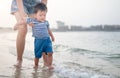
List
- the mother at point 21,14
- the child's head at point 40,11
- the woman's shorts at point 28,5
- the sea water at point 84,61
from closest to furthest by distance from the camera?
the sea water at point 84,61
the child's head at point 40,11
the mother at point 21,14
the woman's shorts at point 28,5

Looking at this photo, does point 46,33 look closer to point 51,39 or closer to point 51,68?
point 51,39

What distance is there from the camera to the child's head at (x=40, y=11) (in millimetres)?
4516

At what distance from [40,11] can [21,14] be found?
35cm

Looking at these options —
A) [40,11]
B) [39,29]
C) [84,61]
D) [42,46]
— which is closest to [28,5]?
[40,11]

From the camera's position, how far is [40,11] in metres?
4.52

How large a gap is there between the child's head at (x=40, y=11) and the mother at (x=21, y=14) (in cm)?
24

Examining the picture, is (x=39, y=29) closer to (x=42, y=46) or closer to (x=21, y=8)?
(x=42, y=46)

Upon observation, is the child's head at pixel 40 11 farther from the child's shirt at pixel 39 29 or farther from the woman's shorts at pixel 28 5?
the woman's shorts at pixel 28 5

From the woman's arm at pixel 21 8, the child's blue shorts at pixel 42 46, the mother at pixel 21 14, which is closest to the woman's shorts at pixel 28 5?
the mother at pixel 21 14

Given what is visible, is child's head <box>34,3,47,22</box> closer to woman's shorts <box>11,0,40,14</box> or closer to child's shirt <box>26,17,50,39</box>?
child's shirt <box>26,17,50,39</box>

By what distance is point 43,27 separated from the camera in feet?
15.0

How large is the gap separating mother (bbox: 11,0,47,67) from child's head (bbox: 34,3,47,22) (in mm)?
240

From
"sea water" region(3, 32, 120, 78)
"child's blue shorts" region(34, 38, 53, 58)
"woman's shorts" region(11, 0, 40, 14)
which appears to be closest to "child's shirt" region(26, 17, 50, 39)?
"child's blue shorts" region(34, 38, 53, 58)

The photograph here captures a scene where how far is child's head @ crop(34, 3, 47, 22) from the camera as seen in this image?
14.8ft
